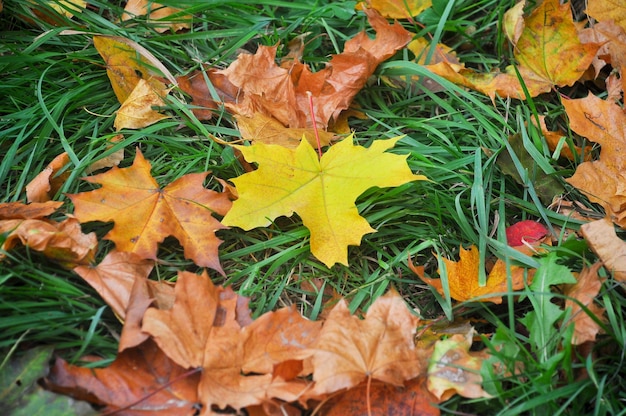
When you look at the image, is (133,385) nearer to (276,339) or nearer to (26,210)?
(276,339)

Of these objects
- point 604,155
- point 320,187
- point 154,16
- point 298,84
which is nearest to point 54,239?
point 320,187

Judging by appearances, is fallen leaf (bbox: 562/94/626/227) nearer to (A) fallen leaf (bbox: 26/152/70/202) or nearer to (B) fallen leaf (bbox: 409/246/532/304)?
(B) fallen leaf (bbox: 409/246/532/304)

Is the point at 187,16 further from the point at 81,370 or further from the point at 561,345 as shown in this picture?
the point at 561,345

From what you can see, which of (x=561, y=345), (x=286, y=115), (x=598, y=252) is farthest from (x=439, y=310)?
(x=286, y=115)

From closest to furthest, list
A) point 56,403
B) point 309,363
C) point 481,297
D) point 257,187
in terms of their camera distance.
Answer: point 56,403 → point 309,363 → point 481,297 → point 257,187

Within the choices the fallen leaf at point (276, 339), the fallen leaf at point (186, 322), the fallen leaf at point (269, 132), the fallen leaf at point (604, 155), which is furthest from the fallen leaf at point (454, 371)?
the fallen leaf at point (269, 132)

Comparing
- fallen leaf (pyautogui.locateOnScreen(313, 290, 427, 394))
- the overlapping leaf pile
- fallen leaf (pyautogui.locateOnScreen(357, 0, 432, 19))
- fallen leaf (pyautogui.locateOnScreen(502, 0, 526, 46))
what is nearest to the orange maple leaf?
the overlapping leaf pile
